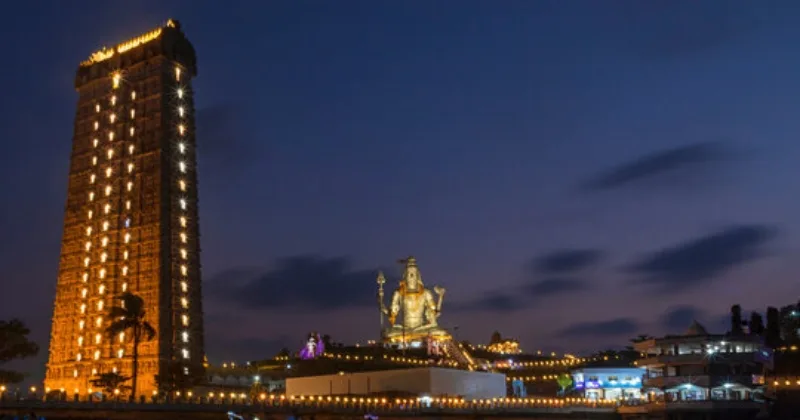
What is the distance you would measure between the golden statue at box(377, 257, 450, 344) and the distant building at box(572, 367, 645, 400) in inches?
1462

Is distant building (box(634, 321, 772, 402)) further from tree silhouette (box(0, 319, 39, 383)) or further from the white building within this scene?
tree silhouette (box(0, 319, 39, 383))

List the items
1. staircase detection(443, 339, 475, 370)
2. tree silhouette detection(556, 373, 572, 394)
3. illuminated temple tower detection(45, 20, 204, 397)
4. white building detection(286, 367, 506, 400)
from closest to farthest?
white building detection(286, 367, 506, 400)
illuminated temple tower detection(45, 20, 204, 397)
tree silhouette detection(556, 373, 572, 394)
staircase detection(443, 339, 475, 370)

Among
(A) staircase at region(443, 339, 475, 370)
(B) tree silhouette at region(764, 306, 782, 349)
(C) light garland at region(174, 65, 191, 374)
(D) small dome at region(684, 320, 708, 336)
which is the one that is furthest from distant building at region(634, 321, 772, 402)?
(B) tree silhouette at region(764, 306, 782, 349)

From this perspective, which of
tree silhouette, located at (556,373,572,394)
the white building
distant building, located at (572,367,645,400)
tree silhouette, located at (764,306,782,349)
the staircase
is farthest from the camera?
tree silhouette, located at (764,306,782,349)

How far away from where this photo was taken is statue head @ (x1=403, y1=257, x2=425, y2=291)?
168m

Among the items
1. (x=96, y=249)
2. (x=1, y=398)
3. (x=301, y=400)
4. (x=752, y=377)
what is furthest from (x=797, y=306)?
(x=1, y=398)

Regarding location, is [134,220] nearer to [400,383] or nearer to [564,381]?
[400,383]

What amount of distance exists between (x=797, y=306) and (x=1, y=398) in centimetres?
14669

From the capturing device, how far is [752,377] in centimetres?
9894

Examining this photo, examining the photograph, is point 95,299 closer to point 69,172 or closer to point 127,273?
point 127,273

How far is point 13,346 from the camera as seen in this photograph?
8162cm

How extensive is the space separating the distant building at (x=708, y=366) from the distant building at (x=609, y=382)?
17725 mm

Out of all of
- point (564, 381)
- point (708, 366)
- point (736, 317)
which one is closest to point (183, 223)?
point (564, 381)

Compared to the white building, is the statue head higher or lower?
higher
